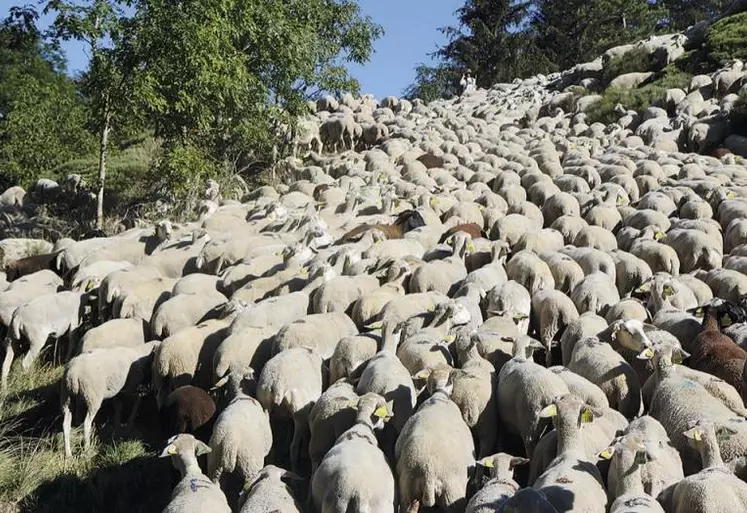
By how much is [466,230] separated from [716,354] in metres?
5.28

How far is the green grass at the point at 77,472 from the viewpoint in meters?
6.85

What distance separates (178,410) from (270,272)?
3583 millimetres

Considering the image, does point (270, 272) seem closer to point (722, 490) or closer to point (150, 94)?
point (150, 94)

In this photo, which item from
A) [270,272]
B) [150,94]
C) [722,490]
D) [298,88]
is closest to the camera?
[722,490]

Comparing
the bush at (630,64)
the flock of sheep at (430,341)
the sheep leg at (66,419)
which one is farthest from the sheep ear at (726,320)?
the bush at (630,64)

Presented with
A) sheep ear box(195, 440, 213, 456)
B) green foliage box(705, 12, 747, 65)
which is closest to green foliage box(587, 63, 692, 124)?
green foliage box(705, 12, 747, 65)

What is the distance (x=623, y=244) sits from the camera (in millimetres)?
11750

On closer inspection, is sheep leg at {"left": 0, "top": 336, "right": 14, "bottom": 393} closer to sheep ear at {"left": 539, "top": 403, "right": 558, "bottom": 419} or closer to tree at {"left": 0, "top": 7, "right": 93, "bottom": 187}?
sheep ear at {"left": 539, "top": 403, "right": 558, "bottom": 419}

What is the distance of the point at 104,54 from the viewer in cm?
1359

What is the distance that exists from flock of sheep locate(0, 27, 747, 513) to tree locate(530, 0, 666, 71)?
3059cm

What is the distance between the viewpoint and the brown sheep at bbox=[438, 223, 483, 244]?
12.0m

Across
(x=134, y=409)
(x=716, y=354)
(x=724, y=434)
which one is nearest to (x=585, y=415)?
(x=724, y=434)

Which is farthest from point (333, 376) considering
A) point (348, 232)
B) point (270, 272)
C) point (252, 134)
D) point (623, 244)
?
point (252, 134)

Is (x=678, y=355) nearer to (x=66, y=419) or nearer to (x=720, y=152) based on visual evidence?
(x=66, y=419)
